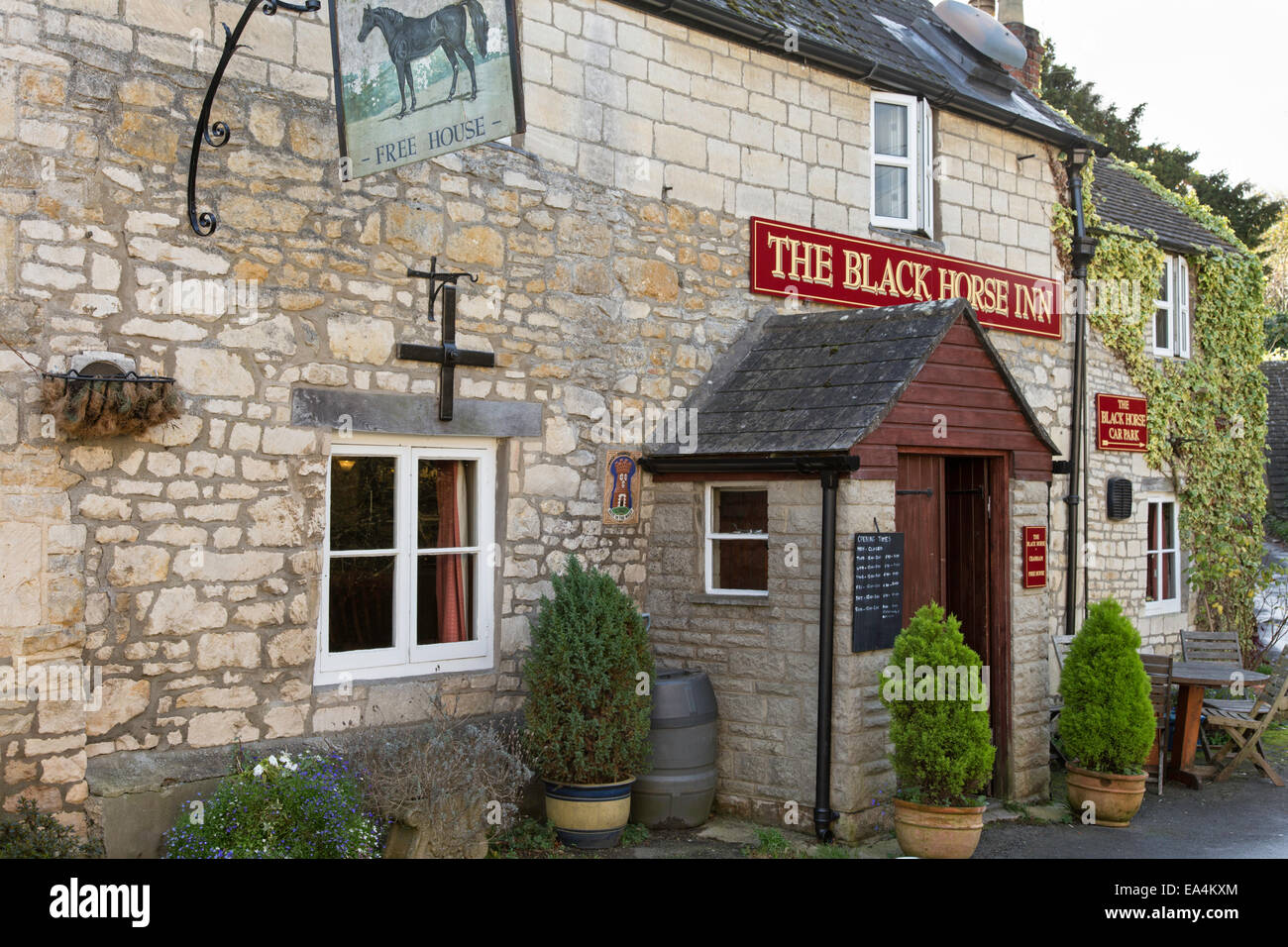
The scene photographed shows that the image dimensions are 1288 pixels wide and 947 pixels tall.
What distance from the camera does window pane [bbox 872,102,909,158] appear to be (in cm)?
1030

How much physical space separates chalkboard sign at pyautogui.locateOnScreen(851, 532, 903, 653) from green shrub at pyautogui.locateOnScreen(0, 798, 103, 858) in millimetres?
4357

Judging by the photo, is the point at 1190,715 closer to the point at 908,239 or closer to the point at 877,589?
the point at 877,589

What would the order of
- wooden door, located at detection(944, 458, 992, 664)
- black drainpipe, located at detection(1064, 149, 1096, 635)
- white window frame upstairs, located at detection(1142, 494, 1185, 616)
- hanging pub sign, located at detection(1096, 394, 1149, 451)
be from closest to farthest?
wooden door, located at detection(944, 458, 992, 664)
black drainpipe, located at detection(1064, 149, 1096, 635)
hanging pub sign, located at detection(1096, 394, 1149, 451)
white window frame upstairs, located at detection(1142, 494, 1185, 616)

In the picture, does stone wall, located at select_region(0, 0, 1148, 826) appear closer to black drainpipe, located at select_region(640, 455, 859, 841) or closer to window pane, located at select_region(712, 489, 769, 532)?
black drainpipe, located at select_region(640, 455, 859, 841)

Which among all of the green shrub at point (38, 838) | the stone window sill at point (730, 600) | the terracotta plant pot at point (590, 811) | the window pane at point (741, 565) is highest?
the window pane at point (741, 565)

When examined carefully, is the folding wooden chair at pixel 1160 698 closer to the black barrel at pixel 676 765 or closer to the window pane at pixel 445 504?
the black barrel at pixel 676 765

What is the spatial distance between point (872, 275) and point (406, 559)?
4599mm

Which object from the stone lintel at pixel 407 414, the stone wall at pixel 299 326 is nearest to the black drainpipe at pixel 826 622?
the stone wall at pixel 299 326

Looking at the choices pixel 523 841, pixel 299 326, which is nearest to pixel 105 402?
pixel 299 326

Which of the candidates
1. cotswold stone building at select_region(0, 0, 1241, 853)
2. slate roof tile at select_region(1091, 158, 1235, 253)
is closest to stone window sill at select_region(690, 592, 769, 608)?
cotswold stone building at select_region(0, 0, 1241, 853)

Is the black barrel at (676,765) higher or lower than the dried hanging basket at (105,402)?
lower

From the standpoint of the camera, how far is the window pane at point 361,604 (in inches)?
282

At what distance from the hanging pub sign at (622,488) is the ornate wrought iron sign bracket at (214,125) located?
301 centimetres
